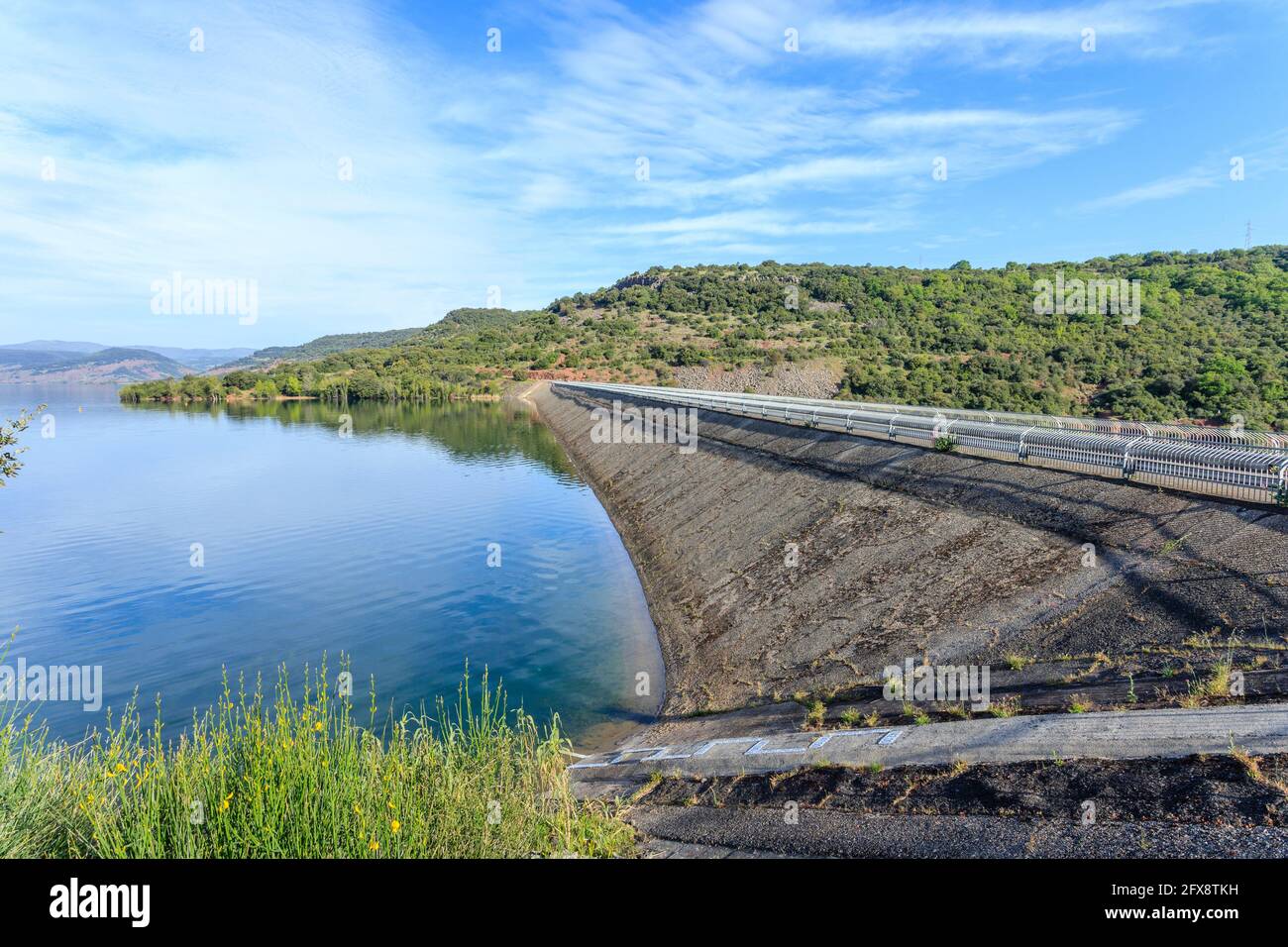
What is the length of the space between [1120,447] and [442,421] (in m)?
83.0

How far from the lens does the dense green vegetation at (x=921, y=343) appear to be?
154 ft

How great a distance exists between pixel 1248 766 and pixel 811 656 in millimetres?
7879

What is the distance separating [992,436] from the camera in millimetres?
19344

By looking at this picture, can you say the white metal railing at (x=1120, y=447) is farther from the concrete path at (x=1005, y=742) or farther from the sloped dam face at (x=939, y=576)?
the concrete path at (x=1005, y=742)

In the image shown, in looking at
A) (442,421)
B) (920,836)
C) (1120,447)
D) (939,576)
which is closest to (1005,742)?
(920,836)

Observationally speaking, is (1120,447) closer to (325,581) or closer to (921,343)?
(325,581)

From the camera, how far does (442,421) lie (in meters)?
90.0

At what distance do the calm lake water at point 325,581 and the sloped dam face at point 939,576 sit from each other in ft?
7.53

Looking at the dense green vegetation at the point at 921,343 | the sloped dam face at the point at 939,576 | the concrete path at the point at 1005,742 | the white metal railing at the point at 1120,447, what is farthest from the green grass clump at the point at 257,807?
the dense green vegetation at the point at 921,343

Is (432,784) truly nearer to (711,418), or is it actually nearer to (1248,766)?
(1248,766)

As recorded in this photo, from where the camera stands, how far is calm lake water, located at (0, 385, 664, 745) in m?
17.1

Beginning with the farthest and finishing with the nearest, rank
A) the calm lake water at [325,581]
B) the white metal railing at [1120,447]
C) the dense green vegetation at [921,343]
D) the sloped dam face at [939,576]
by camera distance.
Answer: the dense green vegetation at [921,343]
the calm lake water at [325,581]
the white metal railing at [1120,447]
the sloped dam face at [939,576]

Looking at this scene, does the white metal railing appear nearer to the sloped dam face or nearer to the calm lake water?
the sloped dam face
